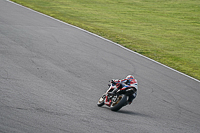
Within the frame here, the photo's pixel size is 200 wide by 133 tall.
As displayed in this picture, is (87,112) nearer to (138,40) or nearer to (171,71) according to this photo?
(171,71)

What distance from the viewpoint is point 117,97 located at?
9297mm

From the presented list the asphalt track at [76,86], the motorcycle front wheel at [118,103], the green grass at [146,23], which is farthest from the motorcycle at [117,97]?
the green grass at [146,23]

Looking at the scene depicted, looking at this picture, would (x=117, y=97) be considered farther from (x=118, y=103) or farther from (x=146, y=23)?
(x=146, y=23)

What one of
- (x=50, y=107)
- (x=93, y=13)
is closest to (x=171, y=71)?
(x=50, y=107)

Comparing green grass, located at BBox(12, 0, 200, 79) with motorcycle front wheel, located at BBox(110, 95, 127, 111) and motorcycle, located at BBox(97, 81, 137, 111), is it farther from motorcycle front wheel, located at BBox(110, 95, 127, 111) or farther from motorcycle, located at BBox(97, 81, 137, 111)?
motorcycle front wheel, located at BBox(110, 95, 127, 111)

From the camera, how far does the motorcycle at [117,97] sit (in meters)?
8.98

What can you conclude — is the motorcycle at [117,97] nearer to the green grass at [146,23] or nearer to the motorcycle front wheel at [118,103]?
the motorcycle front wheel at [118,103]

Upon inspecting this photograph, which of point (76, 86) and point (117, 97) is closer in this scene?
point (117, 97)

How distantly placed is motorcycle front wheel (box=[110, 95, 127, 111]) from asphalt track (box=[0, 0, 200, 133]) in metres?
0.18

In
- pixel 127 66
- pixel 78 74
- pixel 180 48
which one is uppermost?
pixel 180 48

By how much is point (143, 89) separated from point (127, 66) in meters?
2.60

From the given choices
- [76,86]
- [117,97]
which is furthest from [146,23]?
[117,97]

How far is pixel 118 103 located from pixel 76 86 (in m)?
2.66

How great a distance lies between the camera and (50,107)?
904 cm
